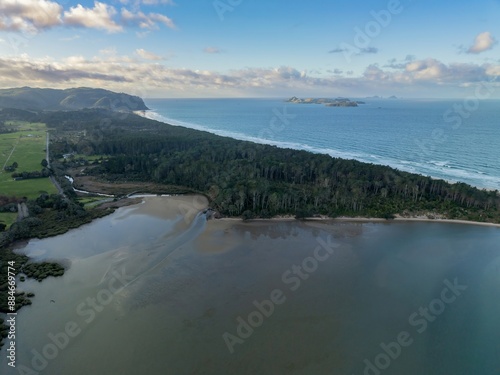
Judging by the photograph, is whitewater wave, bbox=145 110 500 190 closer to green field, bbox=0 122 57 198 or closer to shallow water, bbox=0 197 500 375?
shallow water, bbox=0 197 500 375

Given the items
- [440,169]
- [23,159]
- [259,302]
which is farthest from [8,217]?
[440,169]

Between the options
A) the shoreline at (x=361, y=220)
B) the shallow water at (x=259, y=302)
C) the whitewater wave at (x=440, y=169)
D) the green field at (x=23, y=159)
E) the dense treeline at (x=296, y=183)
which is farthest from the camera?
the whitewater wave at (x=440, y=169)

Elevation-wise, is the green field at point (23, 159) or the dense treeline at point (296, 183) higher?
the dense treeline at point (296, 183)
